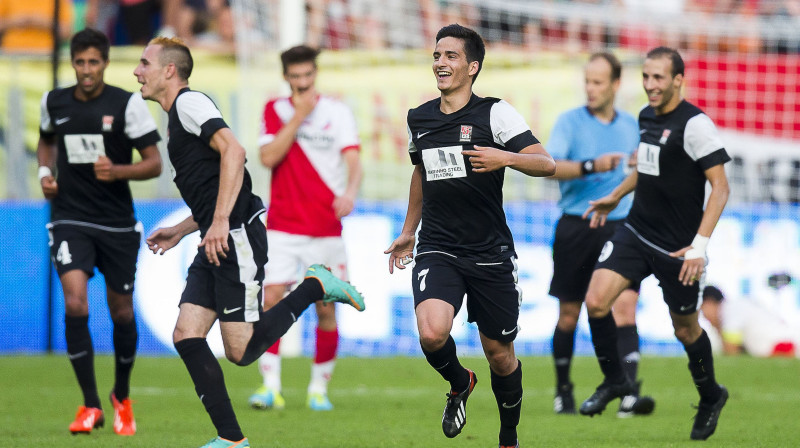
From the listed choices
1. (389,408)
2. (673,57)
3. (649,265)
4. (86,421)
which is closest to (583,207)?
(649,265)

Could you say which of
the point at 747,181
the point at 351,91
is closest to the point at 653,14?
the point at 747,181

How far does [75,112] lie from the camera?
7.20 m

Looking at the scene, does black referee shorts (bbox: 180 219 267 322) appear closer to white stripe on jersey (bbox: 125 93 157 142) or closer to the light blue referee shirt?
white stripe on jersey (bbox: 125 93 157 142)

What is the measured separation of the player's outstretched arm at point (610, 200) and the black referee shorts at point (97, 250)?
9.81 ft

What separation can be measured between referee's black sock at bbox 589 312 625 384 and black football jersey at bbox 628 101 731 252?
2.12ft

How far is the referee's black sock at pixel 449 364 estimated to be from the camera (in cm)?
→ 563

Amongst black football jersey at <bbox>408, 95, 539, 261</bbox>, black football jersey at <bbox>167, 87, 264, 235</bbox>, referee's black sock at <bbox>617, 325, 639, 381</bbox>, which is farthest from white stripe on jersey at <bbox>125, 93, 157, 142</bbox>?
referee's black sock at <bbox>617, 325, 639, 381</bbox>

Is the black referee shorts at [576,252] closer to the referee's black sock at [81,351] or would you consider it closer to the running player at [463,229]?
the running player at [463,229]

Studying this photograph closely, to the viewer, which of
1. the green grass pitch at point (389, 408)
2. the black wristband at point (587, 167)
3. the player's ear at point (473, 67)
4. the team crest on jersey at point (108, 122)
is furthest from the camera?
the black wristband at point (587, 167)

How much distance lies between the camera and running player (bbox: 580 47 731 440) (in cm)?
668

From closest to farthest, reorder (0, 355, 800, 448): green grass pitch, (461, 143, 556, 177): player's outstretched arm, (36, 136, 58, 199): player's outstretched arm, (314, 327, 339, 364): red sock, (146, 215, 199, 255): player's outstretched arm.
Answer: (461, 143, 556, 177): player's outstretched arm
(146, 215, 199, 255): player's outstretched arm
(0, 355, 800, 448): green grass pitch
(36, 136, 58, 199): player's outstretched arm
(314, 327, 339, 364): red sock

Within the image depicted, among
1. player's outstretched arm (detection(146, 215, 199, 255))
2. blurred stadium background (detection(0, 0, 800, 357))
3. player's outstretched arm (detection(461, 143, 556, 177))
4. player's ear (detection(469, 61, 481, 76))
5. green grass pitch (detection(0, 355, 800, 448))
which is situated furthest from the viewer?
blurred stadium background (detection(0, 0, 800, 357))

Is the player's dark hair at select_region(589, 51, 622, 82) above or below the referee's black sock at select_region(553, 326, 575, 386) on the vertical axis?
above

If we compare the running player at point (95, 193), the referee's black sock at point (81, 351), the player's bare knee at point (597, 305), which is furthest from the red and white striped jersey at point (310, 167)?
the player's bare knee at point (597, 305)
